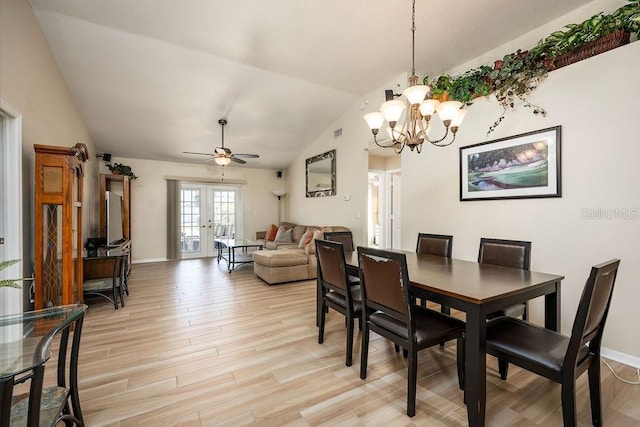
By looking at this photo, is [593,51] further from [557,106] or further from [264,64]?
[264,64]

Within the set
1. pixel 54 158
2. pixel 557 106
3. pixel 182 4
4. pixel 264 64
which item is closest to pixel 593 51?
pixel 557 106

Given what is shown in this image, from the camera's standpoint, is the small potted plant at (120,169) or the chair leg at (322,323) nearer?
the chair leg at (322,323)

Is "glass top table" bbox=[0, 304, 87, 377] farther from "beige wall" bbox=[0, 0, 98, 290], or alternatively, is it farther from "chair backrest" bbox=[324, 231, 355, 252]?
"chair backrest" bbox=[324, 231, 355, 252]

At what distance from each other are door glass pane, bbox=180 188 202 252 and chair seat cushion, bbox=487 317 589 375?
6.98m

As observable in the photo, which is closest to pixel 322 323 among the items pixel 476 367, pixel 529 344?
pixel 476 367

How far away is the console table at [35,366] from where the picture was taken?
950 mm

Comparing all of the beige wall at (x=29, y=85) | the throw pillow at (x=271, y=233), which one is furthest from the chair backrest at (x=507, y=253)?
the throw pillow at (x=271, y=233)

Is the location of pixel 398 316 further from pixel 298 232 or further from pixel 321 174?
pixel 298 232

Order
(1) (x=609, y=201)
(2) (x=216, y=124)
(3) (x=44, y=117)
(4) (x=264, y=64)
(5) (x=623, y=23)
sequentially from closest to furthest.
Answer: (5) (x=623, y=23)
(1) (x=609, y=201)
(3) (x=44, y=117)
(4) (x=264, y=64)
(2) (x=216, y=124)

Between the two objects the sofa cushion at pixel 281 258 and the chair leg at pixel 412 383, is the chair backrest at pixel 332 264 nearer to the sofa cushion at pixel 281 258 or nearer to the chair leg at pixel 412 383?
the chair leg at pixel 412 383

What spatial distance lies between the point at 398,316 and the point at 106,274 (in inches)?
161

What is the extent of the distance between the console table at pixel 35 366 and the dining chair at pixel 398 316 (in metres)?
1.62

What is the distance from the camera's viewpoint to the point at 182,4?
107 inches

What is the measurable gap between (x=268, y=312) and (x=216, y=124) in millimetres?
3815
